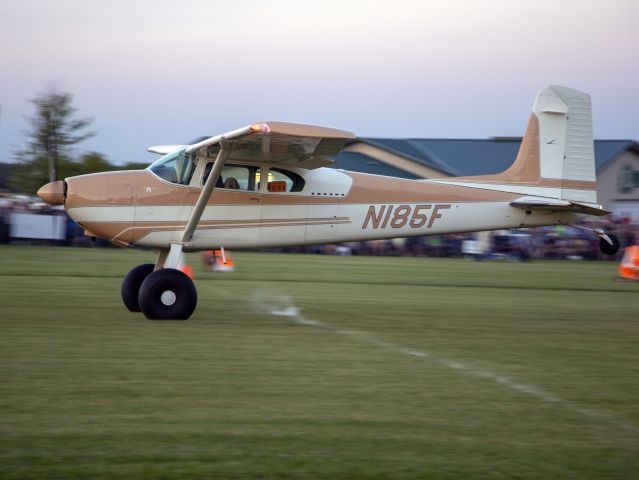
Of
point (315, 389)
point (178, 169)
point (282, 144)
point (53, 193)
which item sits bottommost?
point (315, 389)

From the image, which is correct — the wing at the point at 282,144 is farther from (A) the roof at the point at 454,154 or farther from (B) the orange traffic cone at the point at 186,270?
(A) the roof at the point at 454,154

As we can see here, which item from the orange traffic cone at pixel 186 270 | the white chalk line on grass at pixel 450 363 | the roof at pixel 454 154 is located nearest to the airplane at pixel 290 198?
the orange traffic cone at pixel 186 270

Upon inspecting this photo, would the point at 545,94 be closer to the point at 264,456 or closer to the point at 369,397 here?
the point at 369,397

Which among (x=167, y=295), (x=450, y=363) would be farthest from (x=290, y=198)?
(x=450, y=363)

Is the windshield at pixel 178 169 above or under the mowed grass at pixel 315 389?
above

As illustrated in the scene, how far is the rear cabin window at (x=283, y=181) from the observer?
11867mm

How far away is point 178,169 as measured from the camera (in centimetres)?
1156

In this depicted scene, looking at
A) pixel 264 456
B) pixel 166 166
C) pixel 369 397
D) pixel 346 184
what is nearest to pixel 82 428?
pixel 264 456

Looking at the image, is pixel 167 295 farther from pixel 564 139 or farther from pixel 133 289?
pixel 564 139

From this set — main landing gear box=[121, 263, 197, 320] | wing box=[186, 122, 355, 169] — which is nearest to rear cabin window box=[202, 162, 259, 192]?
wing box=[186, 122, 355, 169]

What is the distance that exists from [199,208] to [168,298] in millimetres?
1316

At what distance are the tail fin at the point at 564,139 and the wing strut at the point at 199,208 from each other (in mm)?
5540

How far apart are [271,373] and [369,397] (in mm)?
1229

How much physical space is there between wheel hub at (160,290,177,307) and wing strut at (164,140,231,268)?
50 cm
